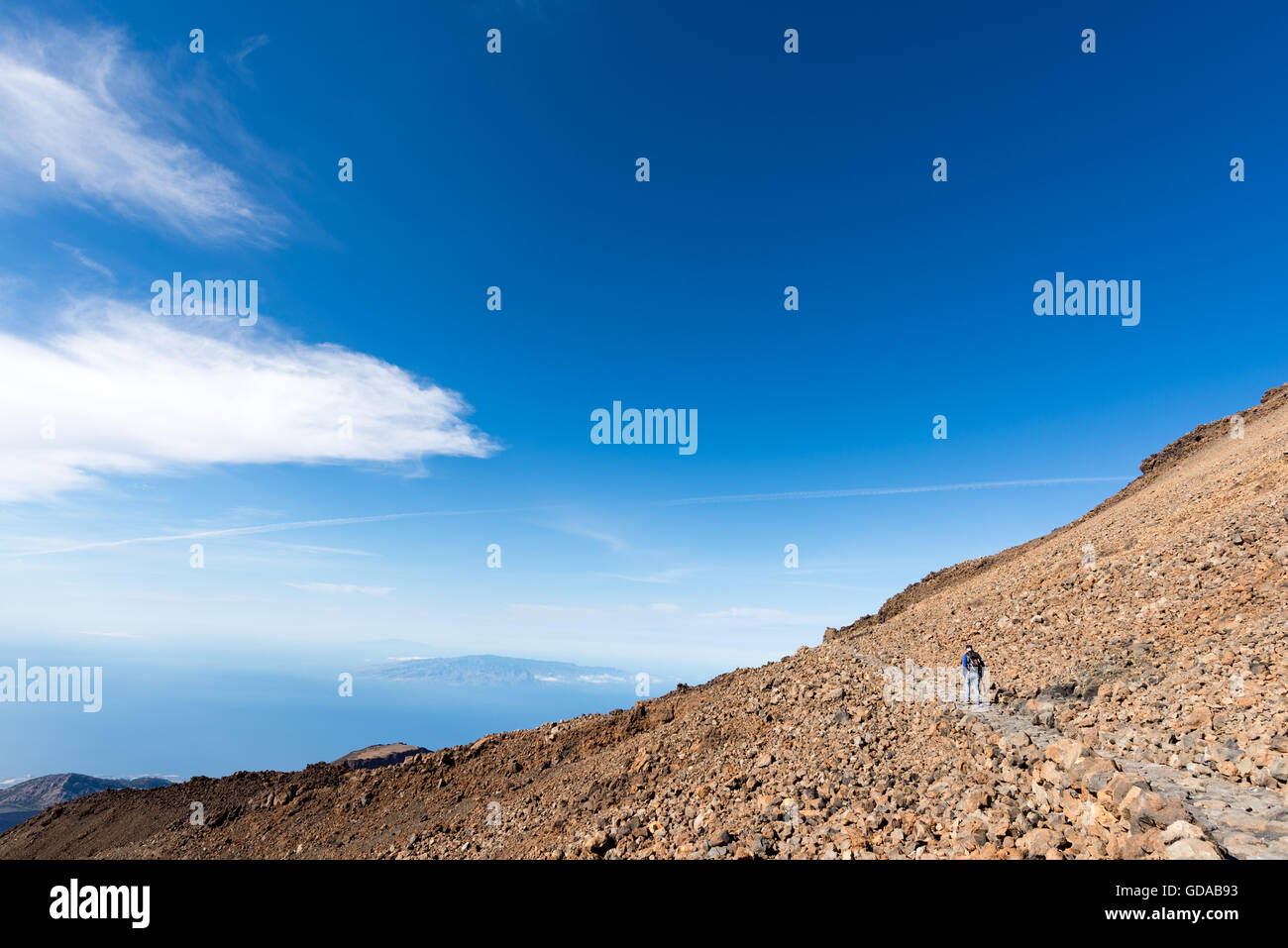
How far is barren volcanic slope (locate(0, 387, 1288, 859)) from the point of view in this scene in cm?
1052

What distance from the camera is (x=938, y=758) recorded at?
575 inches

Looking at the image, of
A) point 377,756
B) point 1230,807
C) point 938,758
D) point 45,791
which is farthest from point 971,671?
point 45,791

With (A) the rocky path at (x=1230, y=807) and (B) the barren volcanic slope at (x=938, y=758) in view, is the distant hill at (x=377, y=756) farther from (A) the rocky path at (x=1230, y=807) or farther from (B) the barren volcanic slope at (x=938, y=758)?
(A) the rocky path at (x=1230, y=807)

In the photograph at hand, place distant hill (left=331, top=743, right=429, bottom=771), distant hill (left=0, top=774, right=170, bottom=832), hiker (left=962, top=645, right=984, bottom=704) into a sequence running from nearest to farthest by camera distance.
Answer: hiker (left=962, top=645, right=984, bottom=704) → distant hill (left=331, top=743, right=429, bottom=771) → distant hill (left=0, top=774, right=170, bottom=832)

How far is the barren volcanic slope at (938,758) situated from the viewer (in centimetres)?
1052

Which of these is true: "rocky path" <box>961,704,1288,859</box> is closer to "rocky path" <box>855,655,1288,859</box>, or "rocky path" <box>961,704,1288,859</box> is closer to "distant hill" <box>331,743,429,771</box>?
"rocky path" <box>855,655,1288,859</box>

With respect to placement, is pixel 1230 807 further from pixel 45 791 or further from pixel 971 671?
pixel 45 791

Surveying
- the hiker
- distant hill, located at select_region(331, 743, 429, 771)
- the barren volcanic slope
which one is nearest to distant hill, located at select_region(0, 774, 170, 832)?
distant hill, located at select_region(331, 743, 429, 771)

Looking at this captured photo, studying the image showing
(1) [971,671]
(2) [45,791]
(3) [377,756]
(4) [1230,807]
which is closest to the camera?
(4) [1230,807]

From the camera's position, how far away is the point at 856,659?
83.7 feet

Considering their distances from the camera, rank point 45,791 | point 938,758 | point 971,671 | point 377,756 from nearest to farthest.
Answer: point 938,758, point 971,671, point 377,756, point 45,791
